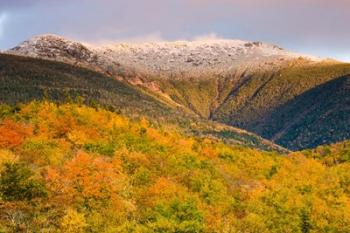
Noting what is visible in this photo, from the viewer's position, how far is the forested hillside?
107 metres

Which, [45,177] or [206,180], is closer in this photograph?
[45,177]

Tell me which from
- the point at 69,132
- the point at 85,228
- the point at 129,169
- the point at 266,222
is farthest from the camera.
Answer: the point at 69,132

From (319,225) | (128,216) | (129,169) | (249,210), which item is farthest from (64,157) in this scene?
(319,225)

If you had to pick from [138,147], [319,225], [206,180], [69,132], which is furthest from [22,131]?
[319,225]

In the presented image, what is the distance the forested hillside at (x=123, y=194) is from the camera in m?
107

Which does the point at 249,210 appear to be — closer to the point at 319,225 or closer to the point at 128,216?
the point at 319,225

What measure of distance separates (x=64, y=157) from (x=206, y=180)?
4032 cm

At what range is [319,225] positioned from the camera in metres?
149

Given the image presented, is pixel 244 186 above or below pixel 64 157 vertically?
below

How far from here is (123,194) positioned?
132m

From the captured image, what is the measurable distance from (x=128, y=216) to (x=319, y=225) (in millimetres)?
50996

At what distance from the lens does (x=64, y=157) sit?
15362 cm

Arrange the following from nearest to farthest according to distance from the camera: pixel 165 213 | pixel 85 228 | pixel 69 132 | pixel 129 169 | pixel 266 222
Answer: pixel 85 228, pixel 165 213, pixel 266 222, pixel 129 169, pixel 69 132

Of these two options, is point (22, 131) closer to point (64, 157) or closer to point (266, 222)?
point (64, 157)
